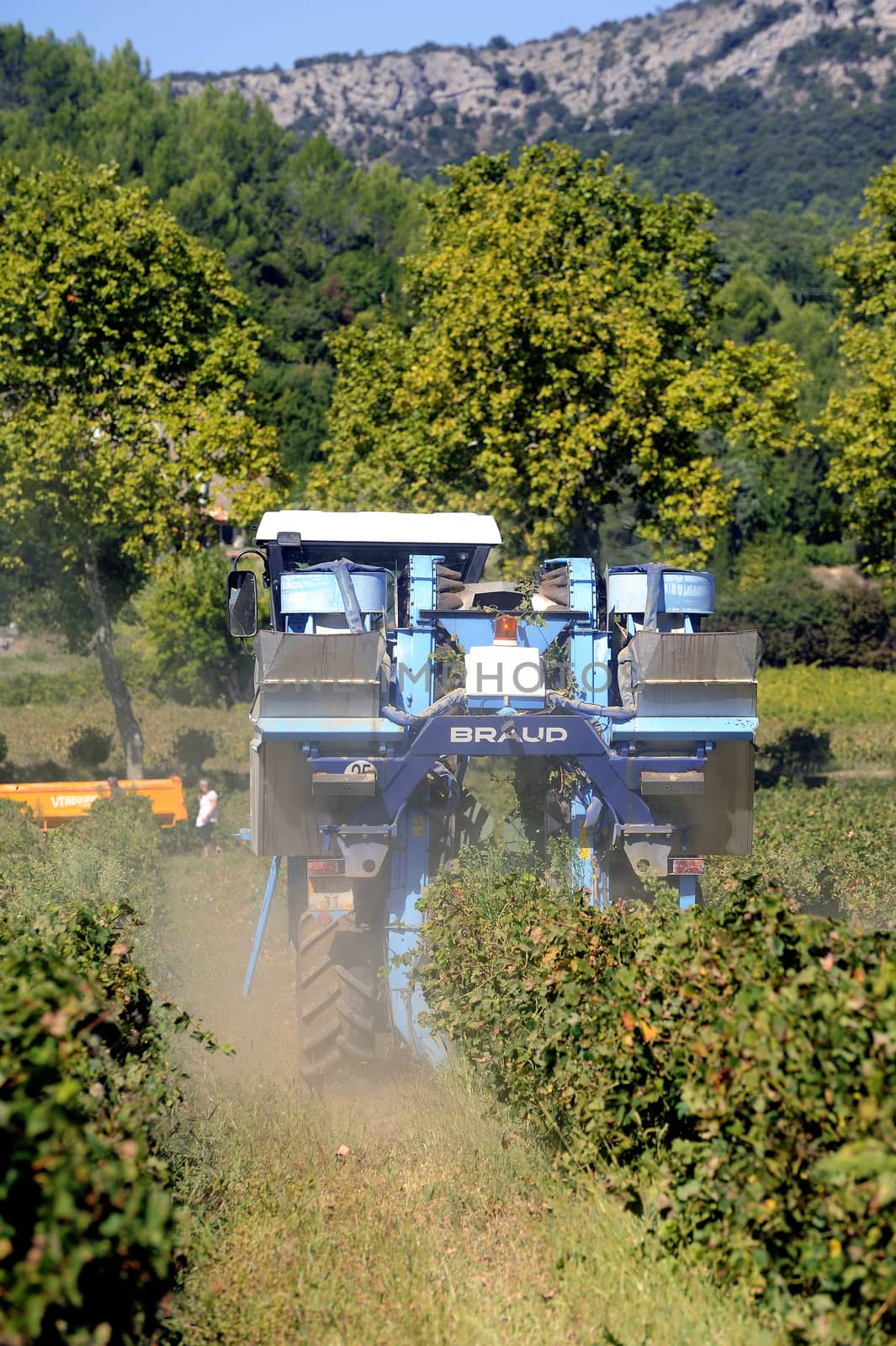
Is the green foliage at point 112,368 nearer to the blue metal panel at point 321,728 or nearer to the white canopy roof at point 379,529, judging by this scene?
the white canopy roof at point 379,529

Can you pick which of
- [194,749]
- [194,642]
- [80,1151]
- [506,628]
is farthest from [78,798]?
[194,642]

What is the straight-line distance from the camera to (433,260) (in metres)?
23.2

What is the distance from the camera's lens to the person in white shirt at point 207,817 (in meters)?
20.1

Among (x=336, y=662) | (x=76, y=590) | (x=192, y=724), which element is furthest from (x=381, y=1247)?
(x=192, y=724)

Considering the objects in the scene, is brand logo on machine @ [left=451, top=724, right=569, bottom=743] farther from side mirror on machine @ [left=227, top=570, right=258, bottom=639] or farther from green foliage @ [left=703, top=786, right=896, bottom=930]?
side mirror on machine @ [left=227, top=570, right=258, bottom=639]

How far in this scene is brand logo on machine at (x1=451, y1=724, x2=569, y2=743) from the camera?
8.89m

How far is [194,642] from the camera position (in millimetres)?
41531

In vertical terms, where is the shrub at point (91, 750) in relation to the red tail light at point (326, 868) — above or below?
below

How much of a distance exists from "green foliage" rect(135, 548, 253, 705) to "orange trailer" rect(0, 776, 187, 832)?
1909cm


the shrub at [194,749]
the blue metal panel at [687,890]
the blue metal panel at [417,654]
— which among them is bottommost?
the shrub at [194,749]

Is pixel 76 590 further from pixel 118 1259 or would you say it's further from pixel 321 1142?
pixel 118 1259

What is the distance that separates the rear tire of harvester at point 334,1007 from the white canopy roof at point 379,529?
119 inches

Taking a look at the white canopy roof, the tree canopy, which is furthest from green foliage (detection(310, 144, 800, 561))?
the white canopy roof

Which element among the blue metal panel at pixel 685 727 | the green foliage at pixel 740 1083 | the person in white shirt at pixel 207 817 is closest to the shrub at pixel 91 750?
the person in white shirt at pixel 207 817
